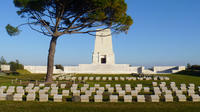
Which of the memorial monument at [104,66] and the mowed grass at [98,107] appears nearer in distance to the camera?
the mowed grass at [98,107]

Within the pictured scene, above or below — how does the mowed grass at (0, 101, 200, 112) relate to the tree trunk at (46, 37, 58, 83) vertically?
below

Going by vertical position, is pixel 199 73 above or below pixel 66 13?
below

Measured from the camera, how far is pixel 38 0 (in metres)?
15.3

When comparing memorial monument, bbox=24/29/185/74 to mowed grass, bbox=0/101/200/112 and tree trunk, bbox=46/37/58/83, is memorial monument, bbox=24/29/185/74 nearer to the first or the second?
tree trunk, bbox=46/37/58/83

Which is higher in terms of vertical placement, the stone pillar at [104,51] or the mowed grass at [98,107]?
the stone pillar at [104,51]

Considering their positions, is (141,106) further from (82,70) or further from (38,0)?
(82,70)

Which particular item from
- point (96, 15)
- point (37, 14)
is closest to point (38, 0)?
point (37, 14)

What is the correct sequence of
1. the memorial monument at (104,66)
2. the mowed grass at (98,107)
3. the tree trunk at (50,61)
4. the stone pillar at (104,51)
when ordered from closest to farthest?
the mowed grass at (98,107) < the tree trunk at (50,61) < the memorial monument at (104,66) < the stone pillar at (104,51)

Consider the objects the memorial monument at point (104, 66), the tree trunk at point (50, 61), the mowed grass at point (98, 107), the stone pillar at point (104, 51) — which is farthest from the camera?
the stone pillar at point (104, 51)

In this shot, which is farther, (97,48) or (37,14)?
(97,48)

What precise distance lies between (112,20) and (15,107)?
12338 mm

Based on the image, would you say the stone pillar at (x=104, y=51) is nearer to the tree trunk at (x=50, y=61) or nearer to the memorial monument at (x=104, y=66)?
the memorial monument at (x=104, y=66)

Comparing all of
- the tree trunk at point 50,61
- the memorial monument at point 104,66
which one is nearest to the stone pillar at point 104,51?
the memorial monument at point 104,66

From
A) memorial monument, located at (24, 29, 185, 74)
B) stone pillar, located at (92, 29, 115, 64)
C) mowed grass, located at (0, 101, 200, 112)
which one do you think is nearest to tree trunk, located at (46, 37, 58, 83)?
mowed grass, located at (0, 101, 200, 112)
